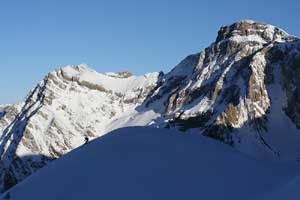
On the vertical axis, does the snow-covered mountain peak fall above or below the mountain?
above

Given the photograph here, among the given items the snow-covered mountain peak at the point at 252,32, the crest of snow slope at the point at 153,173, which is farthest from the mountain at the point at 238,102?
the crest of snow slope at the point at 153,173

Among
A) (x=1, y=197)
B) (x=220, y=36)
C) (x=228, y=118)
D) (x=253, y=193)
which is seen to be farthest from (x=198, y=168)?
(x=220, y=36)

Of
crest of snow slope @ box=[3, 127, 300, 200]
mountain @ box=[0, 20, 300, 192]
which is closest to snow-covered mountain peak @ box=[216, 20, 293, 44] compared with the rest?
mountain @ box=[0, 20, 300, 192]

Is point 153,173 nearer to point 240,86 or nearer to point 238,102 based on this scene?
point 238,102

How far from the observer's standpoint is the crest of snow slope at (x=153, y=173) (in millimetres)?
22266

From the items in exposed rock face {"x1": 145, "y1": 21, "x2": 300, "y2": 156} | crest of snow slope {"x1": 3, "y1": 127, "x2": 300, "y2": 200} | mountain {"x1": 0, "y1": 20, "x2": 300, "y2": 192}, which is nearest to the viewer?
crest of snow slope {"x1": 3, "y1": 127, "x2": 300, "y2": 200}

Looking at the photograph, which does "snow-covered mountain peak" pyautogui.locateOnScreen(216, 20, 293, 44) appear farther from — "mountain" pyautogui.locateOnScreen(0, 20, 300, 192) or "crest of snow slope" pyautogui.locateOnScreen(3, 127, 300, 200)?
"crest of snow slope" pyautogui.locateOnScreen(3, 127, 300, 200)

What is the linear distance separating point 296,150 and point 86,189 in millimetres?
118770

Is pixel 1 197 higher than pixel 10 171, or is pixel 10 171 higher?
pixel 10 171

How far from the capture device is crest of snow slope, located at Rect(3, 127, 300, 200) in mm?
22266

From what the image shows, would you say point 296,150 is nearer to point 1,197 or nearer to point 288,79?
point 288,79

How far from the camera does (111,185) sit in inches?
891

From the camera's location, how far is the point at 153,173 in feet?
77.2

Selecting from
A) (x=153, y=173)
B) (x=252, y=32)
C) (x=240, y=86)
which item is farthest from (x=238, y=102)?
(x=153, y=173)
